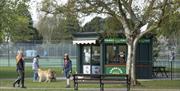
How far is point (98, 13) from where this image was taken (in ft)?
101

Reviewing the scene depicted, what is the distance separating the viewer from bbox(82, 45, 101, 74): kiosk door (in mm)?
37938

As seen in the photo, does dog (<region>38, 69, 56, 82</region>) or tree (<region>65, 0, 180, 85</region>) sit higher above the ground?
tree (<region>65, 0, 180, 85</region>)

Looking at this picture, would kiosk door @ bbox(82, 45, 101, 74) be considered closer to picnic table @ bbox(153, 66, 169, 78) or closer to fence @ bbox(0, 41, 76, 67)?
picnic table @ bbox(153, 66, 169, 78)

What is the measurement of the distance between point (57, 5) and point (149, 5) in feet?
16.5

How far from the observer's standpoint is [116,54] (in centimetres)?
3741

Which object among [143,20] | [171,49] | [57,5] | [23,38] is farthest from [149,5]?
[23,38]

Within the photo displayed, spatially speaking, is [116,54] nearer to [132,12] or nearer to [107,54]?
[107,54]

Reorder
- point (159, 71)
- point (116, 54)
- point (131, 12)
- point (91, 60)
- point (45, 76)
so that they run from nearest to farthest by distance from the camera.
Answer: point (131, 12) → point (45, 76) → point (116, 54) → point (91, 60) → point (159, 71)

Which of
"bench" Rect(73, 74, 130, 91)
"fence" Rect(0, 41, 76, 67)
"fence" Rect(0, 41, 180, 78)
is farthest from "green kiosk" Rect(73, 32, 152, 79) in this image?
"fence" Rect(0, 41, 76, 67)

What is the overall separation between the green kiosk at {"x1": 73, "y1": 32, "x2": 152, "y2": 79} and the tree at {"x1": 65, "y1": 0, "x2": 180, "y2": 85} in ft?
20.5

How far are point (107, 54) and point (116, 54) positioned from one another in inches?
25.1

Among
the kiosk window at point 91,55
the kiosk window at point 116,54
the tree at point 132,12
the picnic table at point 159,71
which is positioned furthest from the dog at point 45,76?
the picnic table at point 159,71

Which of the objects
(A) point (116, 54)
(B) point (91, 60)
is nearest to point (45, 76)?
(B) point (91, 60)

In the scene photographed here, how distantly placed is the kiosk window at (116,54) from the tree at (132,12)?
255 inches
